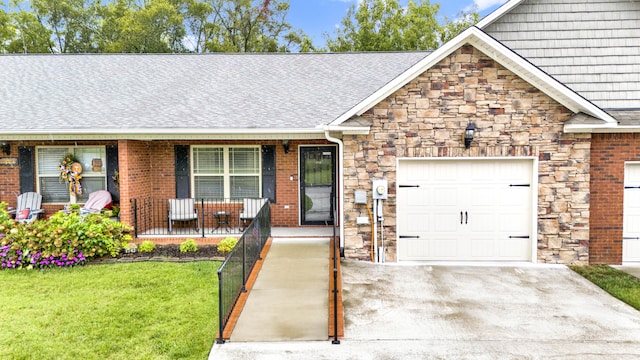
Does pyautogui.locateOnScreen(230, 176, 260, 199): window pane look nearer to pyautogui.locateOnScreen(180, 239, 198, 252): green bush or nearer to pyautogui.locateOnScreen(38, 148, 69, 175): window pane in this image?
pyautogui.locateOnScreen(180, 239, 198, 252): green bush

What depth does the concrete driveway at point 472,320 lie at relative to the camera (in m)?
4.92

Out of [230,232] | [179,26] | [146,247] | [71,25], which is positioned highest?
[71,25]

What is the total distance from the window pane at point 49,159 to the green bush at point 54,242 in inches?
88.4

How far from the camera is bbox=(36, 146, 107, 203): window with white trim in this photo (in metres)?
11.1

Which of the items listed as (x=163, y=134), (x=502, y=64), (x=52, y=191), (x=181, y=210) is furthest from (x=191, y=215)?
(x=502, y=64)

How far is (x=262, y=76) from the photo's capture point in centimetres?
1281

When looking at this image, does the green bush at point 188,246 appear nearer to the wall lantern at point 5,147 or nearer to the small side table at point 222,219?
the small side table at point 222,219

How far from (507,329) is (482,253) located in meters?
3.44

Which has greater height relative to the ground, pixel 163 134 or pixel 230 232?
pixel 163 134

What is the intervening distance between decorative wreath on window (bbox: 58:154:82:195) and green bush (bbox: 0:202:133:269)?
197cm

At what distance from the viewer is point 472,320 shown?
19.0ft

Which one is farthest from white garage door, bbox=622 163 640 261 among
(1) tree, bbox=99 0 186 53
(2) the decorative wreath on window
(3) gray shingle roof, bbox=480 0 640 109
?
(1) tree, bbox=99 0 186 53

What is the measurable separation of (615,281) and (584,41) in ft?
17.1

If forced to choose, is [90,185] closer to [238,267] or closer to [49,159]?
[49,159]
